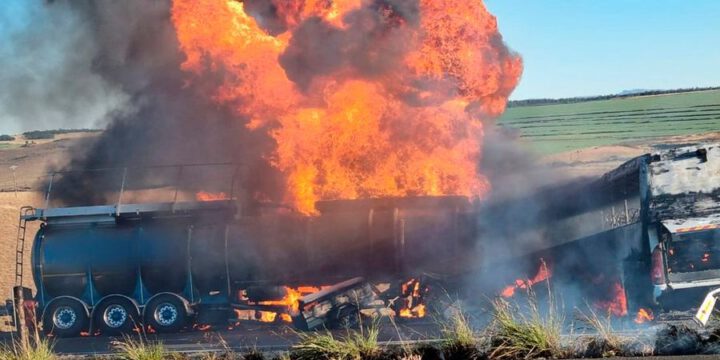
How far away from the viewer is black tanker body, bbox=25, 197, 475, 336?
15.1m

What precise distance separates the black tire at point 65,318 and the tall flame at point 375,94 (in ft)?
19.1

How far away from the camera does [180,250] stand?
16234mm

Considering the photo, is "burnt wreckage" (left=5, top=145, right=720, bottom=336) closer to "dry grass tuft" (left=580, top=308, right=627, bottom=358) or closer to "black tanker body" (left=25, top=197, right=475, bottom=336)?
"black tanker body" (left=25, top=197, right=475, bottom=336)

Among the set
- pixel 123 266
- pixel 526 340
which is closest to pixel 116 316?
pixel 123 266

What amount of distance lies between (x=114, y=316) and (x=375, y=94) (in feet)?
27.1

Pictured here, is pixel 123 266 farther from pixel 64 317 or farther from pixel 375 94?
pixel 375 94

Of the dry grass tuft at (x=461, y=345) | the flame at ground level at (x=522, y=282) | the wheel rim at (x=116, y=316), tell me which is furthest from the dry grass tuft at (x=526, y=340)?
the wheel rim at (x=116, y=316)

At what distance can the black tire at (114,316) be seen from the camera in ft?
54.2

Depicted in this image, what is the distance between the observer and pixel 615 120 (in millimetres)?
41906

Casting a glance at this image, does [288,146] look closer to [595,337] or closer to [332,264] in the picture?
[332,264]

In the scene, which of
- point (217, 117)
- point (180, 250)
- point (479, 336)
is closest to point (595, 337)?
point (479, 336)

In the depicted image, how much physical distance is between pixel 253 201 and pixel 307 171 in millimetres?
1460

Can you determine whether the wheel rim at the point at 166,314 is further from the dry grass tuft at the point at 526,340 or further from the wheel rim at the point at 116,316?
the dry grass tuft at the point at 526,340

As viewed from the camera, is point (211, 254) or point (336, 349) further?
point (211, 254)
